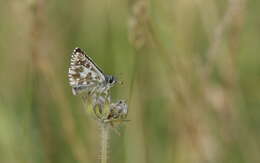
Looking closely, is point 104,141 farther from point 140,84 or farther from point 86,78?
point 140,84

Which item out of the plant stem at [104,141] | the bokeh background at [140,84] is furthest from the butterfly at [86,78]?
the bokeh background at [140,84]

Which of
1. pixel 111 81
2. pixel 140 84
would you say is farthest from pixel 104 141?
pixel 140 84

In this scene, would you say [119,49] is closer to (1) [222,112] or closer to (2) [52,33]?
(2) [52,33]

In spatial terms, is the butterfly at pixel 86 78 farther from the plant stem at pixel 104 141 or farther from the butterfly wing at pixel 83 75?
the plant stem at pixel 104 141

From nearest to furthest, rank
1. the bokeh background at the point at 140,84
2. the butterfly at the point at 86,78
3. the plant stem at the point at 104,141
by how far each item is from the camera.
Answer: the plant stem at the point at 104,141 < the butterfly at the point at 86,78 < the bokeh background at the point at 140,84

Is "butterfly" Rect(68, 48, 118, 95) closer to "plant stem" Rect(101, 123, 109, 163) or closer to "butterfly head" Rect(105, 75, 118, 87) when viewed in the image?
"butterfly head" Rect(105, 75, 118, 87)

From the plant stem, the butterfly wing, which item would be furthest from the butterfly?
the plant stem
